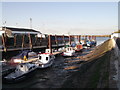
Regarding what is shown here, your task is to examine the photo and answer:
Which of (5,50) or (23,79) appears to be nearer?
(23,79)

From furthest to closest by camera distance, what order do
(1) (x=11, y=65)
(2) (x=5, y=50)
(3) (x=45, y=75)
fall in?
(2) (x=5, y=50)
(1) (x=11, y=65)
(3) (x=45, y=75)

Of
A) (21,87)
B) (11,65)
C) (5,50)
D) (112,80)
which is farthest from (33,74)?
(5,50)

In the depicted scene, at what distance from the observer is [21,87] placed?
19016 mm

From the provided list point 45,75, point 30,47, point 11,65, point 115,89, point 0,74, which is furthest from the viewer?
point 30,47

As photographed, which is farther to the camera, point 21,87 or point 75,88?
point 21,87

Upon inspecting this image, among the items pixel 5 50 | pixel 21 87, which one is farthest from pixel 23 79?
pixel 5 50

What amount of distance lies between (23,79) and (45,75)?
446 cm

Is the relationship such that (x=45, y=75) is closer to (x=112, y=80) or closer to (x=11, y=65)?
(x=11, y=65)

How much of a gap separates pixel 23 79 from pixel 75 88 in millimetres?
8159

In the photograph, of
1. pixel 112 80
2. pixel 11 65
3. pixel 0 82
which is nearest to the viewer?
pixel 112 80

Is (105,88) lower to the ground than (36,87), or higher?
higher

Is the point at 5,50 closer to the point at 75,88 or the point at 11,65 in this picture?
the point at 11,65

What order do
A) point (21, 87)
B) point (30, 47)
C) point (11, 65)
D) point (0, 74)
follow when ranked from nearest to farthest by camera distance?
point (21, 87)
point (0, 74)
point (11, 65)
point (30, 47)

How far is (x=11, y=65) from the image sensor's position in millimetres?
29453
